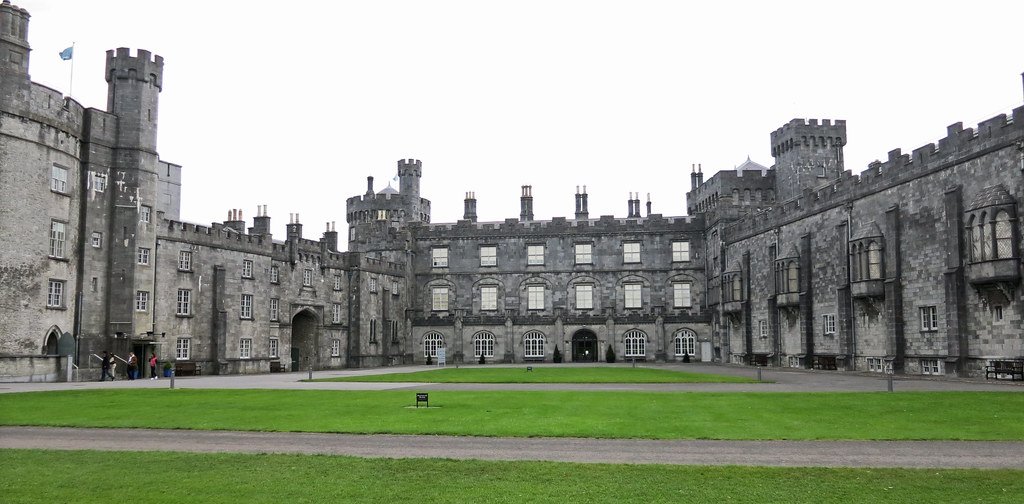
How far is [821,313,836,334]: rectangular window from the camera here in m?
46.4

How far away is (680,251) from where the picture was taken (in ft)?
220

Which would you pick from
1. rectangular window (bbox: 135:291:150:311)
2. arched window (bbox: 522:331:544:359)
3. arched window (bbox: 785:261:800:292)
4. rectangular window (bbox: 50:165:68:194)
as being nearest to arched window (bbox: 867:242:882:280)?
arched window (bbox: 785:261:800:292)

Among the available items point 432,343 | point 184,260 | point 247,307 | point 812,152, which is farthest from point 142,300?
point 812,152

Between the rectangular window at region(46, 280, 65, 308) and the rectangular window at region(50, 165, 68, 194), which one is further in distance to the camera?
the rectangular window at region(50, 165, 68, 194)

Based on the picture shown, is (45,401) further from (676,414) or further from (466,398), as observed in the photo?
(676,414)

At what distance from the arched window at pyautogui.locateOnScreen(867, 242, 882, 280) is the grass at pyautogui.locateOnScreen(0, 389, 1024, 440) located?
54.2 feet

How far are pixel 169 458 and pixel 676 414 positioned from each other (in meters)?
11.5

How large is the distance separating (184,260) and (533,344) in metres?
30.0

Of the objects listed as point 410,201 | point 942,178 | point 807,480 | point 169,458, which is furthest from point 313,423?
point 410,201

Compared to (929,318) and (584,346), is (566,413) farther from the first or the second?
(584,346)

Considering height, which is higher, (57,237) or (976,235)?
(57,237)

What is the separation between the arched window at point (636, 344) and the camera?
6550 centimetres

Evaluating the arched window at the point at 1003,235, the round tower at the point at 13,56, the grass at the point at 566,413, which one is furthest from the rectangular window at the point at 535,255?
the grass at the point at 566,413

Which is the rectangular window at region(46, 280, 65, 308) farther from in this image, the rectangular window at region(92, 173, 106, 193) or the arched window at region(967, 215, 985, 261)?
the arched window at region(967, 215, 985, 261)
